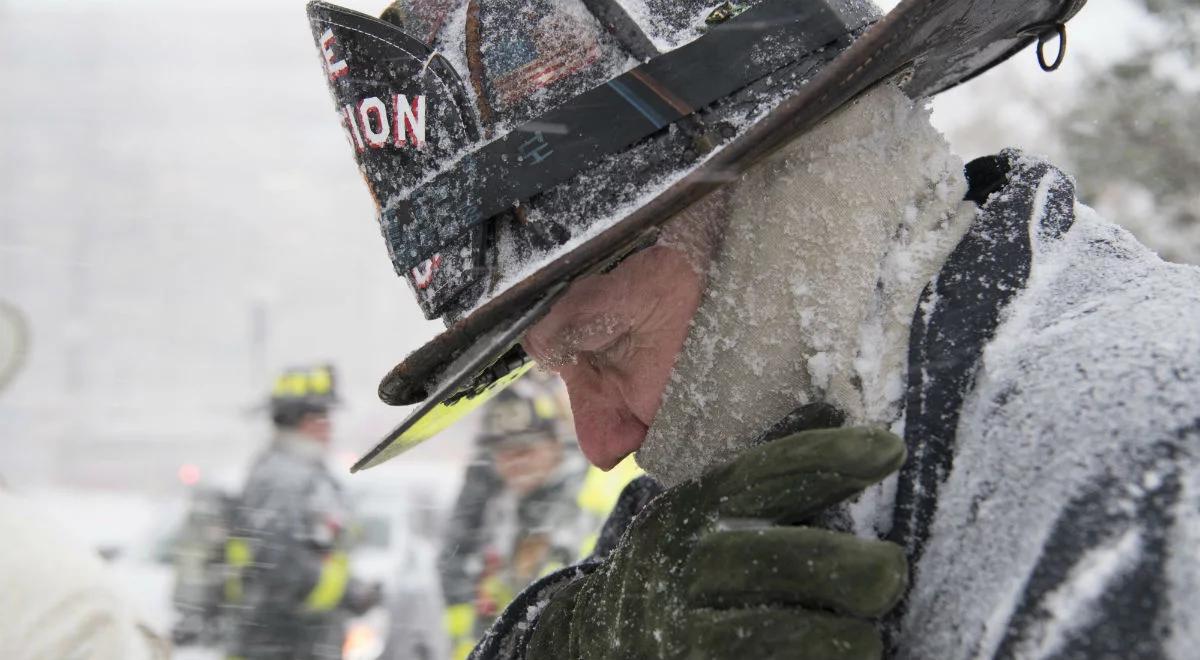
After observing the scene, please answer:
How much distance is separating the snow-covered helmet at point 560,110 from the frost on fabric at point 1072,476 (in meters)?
0.33

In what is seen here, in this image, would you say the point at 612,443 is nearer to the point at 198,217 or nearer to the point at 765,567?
the point at 765,567

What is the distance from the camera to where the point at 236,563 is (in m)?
4.85

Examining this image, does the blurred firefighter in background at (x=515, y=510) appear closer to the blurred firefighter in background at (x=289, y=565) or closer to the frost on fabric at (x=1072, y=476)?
the blurred firefighter in background at (x=289, y=565)

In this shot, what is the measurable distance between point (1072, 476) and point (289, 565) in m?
4.58

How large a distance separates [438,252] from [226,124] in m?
63.2

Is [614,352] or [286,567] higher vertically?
[614,352]

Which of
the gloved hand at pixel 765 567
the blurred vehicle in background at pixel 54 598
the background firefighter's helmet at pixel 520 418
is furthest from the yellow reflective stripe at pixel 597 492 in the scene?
the gloved hand at pixel 765 567

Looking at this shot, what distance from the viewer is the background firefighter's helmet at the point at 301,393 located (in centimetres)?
541

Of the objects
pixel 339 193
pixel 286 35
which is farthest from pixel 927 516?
pixel 286 35

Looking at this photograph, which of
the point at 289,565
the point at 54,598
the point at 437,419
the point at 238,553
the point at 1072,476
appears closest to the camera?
Result: the point at 1072,476

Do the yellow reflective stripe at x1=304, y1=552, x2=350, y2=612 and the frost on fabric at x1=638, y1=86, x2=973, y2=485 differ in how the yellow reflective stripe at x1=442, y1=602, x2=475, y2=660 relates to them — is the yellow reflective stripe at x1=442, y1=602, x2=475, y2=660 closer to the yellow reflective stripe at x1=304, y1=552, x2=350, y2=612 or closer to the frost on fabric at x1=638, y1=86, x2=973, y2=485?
the yellow reflective stripe at x1=304, y1=552, x2=350, y2=612

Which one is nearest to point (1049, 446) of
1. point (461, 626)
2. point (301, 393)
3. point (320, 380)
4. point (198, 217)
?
point (461, 626)

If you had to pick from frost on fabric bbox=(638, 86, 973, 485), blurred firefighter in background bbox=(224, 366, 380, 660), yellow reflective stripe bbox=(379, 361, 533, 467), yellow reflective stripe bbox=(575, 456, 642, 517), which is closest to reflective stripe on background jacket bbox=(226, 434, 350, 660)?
blurred firefighter in background bbox=(224, 366, 380, 660)

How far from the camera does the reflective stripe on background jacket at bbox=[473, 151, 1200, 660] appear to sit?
28.5 inches
